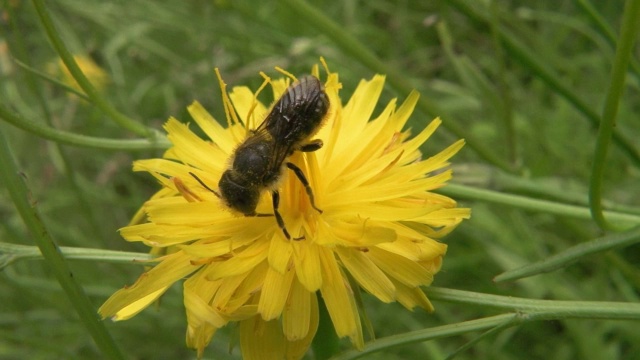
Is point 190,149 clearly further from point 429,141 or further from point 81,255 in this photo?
point 429,141

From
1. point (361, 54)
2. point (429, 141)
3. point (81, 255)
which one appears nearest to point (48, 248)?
point (81, 255)

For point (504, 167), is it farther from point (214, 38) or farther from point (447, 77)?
point (447, 77)

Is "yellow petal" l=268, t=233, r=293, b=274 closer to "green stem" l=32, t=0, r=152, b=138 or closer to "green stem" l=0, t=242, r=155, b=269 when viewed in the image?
"green stem" l=0, t=242, r=155, b=269

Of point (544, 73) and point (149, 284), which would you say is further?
point (544, 73)

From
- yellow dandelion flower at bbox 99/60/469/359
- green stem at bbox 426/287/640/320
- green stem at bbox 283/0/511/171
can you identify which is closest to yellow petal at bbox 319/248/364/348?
yellow dandelion flower at bbox 99/60/469/359

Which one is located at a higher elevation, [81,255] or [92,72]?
[81,255]

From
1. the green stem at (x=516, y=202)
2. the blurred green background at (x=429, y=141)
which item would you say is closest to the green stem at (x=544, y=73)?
the blurred green background at (x=429, y=141)
